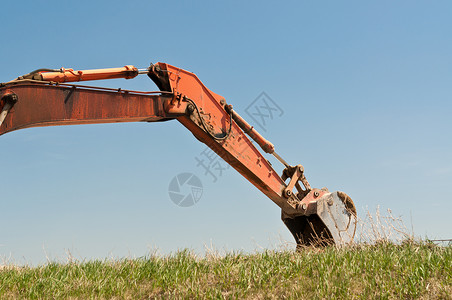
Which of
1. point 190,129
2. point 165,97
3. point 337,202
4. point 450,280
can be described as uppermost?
point 165,97

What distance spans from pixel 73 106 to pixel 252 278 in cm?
343

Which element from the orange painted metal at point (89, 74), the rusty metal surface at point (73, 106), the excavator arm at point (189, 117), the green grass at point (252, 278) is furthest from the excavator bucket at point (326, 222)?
the orange painted metal at point (89, 74)

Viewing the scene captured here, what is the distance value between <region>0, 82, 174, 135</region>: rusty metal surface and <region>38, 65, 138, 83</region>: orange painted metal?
160mm

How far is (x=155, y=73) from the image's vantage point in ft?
24.6

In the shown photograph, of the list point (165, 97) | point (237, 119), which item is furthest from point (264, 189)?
point (165, 97)

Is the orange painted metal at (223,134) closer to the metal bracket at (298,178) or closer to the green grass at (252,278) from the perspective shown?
the metal bracket at (298,178)

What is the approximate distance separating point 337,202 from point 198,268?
4.50 metres

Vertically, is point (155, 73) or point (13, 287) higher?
point (155, 73)

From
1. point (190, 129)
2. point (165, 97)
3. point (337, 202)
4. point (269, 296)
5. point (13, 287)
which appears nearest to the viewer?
point (269, 296)

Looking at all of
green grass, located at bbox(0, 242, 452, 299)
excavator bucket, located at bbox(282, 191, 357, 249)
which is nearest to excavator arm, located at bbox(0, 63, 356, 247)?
excavator bucket, located at bbox(282, 191, 357, 249)

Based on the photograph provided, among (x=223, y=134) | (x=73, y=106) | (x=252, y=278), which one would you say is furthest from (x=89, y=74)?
(x=252, y=278)

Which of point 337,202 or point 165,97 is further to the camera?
point 337,202

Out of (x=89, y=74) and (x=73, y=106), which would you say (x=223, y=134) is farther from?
(x=73, y=106)

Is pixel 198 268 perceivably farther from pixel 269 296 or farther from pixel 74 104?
pixel 74 104
